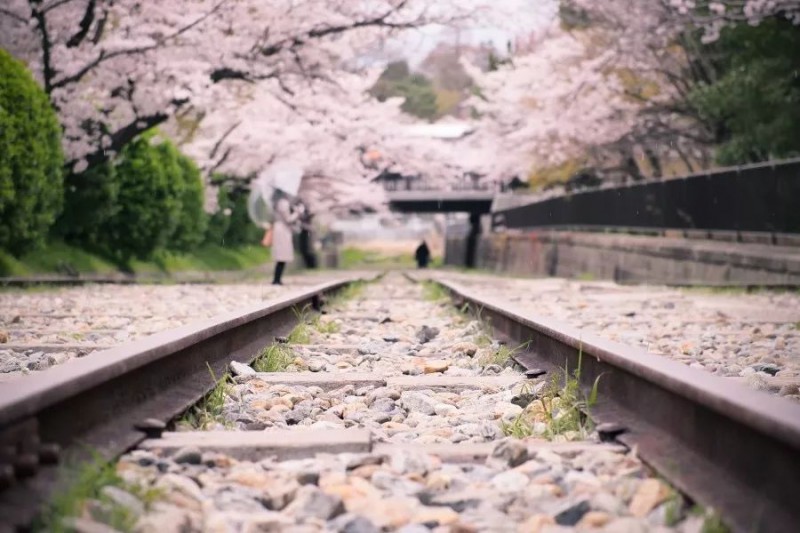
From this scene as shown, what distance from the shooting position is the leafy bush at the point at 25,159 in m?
14.9

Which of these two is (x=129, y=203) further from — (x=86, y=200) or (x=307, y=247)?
(x=307, y=247)

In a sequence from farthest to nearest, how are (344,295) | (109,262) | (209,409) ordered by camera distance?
(109,262) < (344,295) < (209,409)

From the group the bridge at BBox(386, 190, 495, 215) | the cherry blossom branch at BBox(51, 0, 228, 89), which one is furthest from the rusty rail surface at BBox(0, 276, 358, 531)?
the bridge at BBox(386, 190, 495, 215)

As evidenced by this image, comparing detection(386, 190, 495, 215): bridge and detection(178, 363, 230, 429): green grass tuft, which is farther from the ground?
detection(386, 190, 495, 215): bridge

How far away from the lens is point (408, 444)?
9.76 ft

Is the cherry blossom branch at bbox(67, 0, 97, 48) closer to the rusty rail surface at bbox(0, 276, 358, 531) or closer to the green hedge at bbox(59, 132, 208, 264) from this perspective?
the green hedge at bbox(59, 132, 208, 264)

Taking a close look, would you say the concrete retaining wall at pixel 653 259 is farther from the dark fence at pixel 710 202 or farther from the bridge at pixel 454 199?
the bridge at pixel 454 199

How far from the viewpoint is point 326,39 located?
19.1m

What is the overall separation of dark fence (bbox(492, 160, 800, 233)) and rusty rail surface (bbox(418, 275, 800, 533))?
438 inches

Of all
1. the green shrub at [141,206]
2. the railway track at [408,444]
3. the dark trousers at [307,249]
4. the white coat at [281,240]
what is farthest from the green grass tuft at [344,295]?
the dark trousers at [307,249]

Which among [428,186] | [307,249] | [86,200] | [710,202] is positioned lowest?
[307,249]

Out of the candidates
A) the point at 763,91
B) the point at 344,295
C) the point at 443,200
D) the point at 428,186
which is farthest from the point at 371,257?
the point at 344,295

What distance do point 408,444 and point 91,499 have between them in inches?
44.3

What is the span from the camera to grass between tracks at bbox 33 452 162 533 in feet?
6.29
